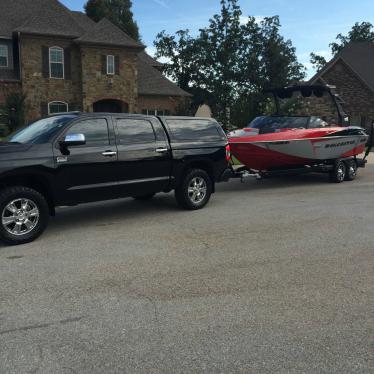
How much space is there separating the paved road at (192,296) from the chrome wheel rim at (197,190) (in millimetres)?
857

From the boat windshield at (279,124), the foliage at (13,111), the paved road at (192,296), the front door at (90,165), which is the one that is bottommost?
the paved road at (192,296)

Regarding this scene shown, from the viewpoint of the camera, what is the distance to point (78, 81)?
2861 cm

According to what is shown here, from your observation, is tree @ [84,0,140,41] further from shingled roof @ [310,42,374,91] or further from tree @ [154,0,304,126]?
shingled roof @ [310,42,374,91]

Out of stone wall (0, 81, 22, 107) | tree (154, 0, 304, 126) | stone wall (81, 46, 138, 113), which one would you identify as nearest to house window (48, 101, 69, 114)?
stone wall (81, 46, 138, 113)

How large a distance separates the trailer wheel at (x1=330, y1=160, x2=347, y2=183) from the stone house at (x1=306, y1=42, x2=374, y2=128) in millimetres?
28466

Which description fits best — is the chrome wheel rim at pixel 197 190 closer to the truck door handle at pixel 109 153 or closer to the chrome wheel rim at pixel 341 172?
the truck door handle at pixel 109 153

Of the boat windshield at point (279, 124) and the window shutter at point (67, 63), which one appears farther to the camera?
the window shutter at point (67, 63)

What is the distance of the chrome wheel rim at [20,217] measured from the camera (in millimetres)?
6320

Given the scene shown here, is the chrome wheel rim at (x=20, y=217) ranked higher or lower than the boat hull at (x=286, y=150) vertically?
lower

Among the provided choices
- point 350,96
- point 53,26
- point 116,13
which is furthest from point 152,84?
point 116,13

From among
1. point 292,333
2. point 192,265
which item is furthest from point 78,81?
point 292,333

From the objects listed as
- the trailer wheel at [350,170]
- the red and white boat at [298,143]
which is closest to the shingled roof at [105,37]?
the red and white boat at [298,143]

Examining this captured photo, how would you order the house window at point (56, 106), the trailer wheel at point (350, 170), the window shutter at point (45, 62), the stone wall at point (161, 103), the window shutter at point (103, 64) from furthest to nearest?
the stone wall at point (161, 103) < the window shutter at point (103, 64) < the house window at point (56, 106) < the window shutter at point (45, 62) < the trailer wheel at point (350, 170)

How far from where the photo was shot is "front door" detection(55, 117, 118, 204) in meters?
6.94
